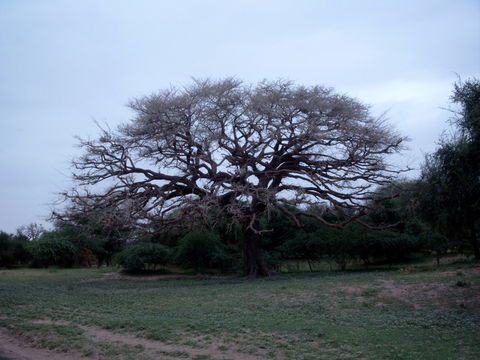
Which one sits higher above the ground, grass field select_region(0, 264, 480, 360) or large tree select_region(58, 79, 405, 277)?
large tree select_region(58, 79, 405, 277)

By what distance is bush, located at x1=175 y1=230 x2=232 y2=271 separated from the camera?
28094 millimetres

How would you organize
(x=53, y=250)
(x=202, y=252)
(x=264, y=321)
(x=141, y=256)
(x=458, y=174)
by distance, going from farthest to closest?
(x=53, y=250), (x=141, y=256), (x=202, y=252), (x=458, y=174), (x=264, y=321)

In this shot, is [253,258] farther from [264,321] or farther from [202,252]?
Answer: [264,321]

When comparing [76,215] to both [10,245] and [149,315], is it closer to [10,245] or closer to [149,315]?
[149,315]

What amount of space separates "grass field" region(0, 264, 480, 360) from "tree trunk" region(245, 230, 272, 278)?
22.7 ft

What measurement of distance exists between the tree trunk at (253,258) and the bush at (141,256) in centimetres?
635

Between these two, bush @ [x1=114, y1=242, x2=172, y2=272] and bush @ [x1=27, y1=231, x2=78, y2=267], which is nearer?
bush @ [x1=114, y1=242, x2=172, y2=272]

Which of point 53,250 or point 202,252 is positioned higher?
point 53,250

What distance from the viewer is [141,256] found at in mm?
28562

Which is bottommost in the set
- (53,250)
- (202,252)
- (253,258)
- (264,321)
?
(264,321)

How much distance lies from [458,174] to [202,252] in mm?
17121

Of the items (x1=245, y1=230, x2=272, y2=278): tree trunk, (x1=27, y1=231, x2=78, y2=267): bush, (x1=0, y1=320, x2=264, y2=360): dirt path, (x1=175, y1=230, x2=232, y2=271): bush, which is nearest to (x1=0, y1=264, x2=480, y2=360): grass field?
(x1=0, y1=320, x2=264, y2=360): dirt path

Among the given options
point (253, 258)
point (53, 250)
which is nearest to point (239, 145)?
point (253, 258)

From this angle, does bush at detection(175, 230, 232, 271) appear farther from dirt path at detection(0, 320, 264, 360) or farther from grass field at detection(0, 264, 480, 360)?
dirt path at detection(0, 320, 264, 360)
